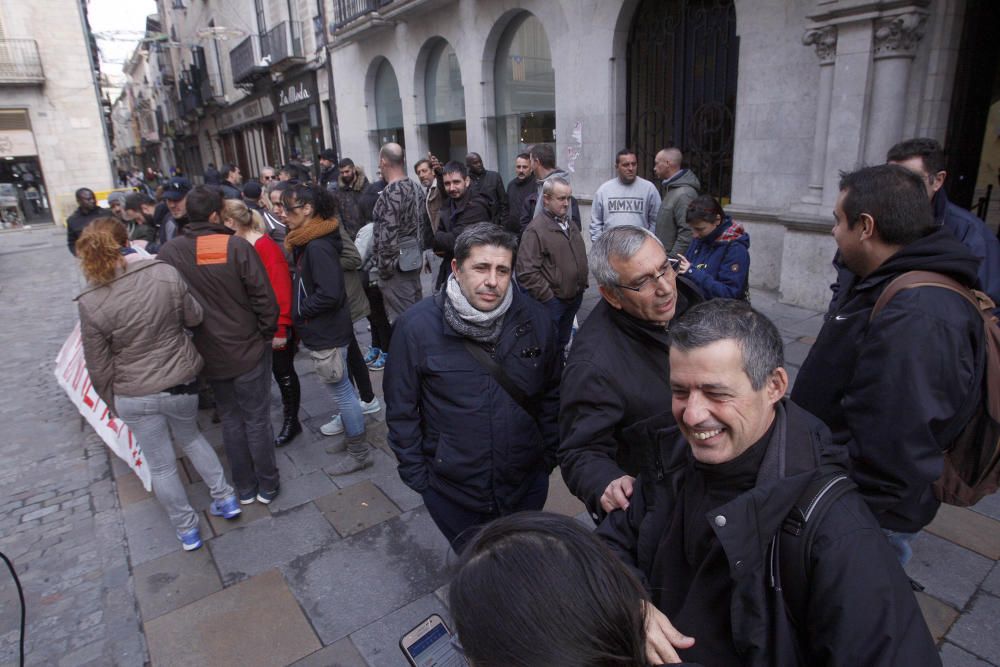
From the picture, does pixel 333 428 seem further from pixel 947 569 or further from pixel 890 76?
pixel 890 76

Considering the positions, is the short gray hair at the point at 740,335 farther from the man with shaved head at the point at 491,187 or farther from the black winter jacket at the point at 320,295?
the man with shaved head at the point at 491,187

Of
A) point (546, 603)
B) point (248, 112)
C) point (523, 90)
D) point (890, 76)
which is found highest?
point (248, 112)

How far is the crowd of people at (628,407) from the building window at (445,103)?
9.59 metres

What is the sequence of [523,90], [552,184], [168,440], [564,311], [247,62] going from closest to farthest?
1. [168,440]
2. [552,184]
3. [564,311]
4. [523,90]
5. [247,62]

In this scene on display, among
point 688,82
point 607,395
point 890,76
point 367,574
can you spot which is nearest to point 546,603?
point 607,395

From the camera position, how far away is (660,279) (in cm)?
202

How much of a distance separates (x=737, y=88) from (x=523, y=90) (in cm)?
513

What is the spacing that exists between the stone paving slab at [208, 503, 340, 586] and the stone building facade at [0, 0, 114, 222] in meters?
25.5

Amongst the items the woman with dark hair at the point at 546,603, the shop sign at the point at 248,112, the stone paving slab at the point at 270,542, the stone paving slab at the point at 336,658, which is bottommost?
the stone paving slab at the point at 270,542

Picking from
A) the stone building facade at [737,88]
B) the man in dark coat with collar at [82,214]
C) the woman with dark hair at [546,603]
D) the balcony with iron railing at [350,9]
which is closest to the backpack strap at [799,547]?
the woman with dark hair at [546,603]

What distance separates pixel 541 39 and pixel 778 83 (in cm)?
518

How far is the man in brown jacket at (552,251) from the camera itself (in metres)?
4.67

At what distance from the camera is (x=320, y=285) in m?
3.86

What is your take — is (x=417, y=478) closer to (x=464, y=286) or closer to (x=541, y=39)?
(x=464, y=286)
